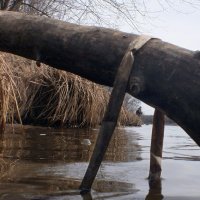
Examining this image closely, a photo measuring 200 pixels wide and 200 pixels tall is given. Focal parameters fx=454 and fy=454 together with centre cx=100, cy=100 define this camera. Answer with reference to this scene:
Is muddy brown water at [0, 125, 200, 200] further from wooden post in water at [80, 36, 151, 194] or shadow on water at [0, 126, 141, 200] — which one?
wooden post in water at [80, 36, 151, 194]

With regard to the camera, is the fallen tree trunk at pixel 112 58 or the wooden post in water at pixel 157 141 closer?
the fallen tree trunk at pixel 112 58

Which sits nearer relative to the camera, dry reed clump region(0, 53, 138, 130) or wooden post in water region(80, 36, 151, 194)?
wooden post in water region(80, 36, 151, 194)

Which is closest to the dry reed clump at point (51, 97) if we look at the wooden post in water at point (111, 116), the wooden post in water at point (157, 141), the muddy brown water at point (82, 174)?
the muddy brown water at point (82, 174)

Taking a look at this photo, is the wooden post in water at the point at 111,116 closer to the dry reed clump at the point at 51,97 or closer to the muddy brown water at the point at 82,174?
the muddy brown water at the point at 82,174

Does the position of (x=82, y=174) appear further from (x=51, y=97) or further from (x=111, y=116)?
(x=51, y=97)

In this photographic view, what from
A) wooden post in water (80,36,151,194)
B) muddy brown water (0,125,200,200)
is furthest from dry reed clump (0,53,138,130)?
wooden post in water (80,36,151,194)

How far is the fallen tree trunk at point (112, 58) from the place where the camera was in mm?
2064

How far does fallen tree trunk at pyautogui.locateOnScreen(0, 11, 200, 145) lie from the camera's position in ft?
6.77

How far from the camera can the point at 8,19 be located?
255 centimetres

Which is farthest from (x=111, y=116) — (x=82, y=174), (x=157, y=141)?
(x=82, y=174)

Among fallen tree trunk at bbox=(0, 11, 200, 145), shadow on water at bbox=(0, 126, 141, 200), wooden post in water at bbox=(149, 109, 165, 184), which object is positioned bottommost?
shadow on water at bbox=(0, 126, 141, 200)

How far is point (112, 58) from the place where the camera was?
2.25 m

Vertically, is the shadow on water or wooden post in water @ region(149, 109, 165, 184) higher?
wooden post in water @ region(149, 109, 165, 184)

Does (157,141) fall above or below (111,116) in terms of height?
below
